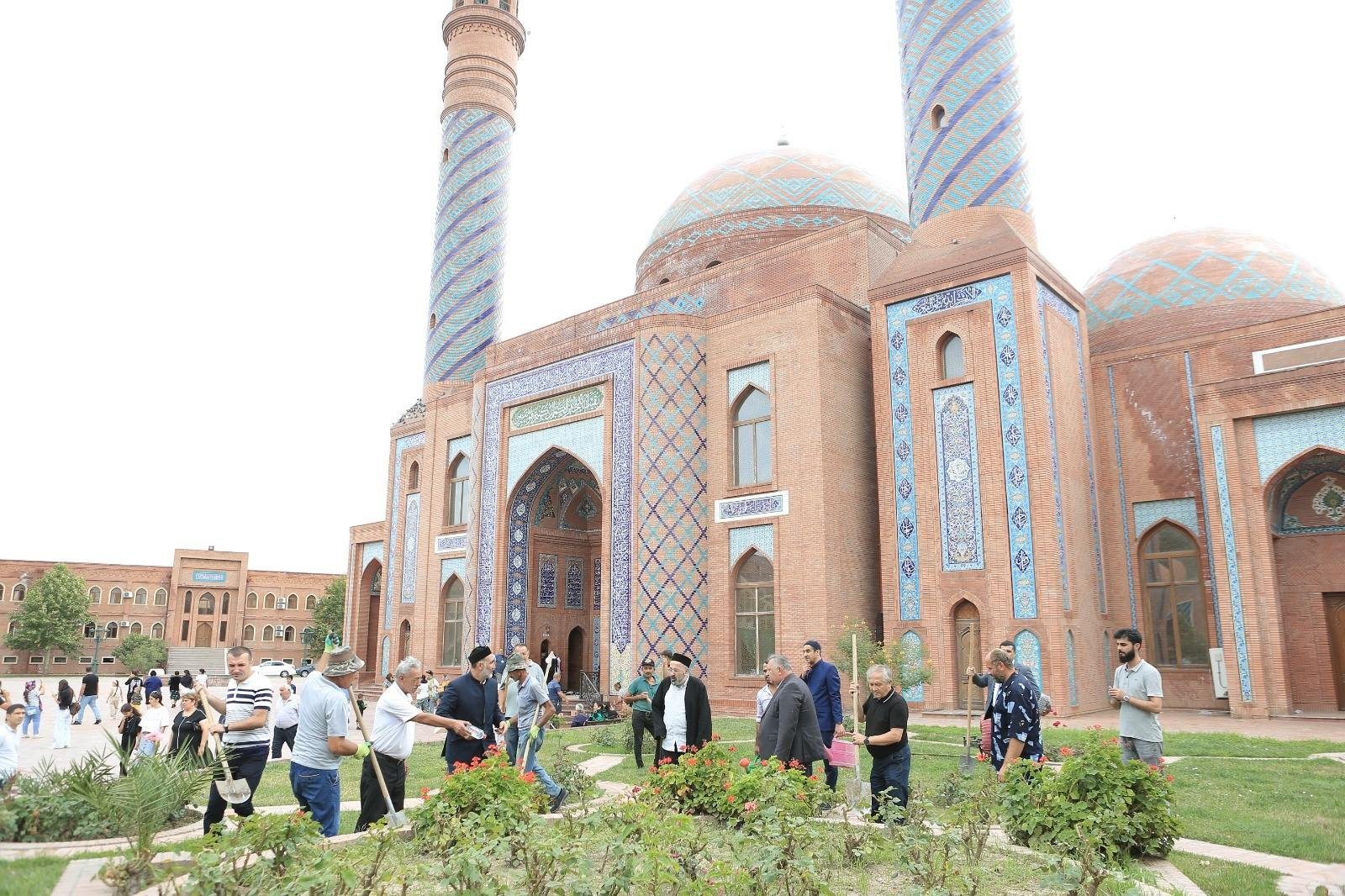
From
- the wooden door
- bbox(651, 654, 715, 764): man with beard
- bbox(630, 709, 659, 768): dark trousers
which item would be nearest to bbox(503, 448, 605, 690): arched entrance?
bbox(630, 709, 659, 768): dark trousers

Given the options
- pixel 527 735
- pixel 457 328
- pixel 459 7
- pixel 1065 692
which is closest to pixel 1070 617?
pixel 1065 692

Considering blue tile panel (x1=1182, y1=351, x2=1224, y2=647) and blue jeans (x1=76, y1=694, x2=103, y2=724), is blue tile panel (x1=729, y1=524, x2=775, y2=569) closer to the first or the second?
blue tile panel (x1=1182, y1=351, x2=1224, y2=647)

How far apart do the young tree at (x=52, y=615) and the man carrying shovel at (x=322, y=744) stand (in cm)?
4339

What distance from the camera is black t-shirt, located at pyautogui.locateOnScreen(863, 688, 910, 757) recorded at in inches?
205

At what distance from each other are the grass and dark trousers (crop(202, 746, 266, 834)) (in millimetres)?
4643

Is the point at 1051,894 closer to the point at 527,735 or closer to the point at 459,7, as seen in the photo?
the point at 527,735

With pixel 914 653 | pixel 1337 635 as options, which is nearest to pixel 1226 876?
pixel 914 653

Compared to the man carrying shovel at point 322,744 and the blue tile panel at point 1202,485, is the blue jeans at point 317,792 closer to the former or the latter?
the man carrying shovel at point 322,744

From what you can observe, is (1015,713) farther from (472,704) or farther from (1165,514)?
(1165,514)

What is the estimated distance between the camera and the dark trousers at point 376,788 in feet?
16.5

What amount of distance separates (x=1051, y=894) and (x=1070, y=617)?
32.3 ft

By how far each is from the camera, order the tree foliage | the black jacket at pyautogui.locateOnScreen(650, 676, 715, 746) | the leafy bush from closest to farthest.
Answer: the leafy bush, the black jacket at pyautogui.locateOnScreen(650, 676, 715, 746), the tree foliage

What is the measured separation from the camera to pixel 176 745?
6.50 metres

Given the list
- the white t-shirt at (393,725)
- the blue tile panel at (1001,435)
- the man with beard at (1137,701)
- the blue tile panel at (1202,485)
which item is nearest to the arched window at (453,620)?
the blue tile panel at (1001,435)
